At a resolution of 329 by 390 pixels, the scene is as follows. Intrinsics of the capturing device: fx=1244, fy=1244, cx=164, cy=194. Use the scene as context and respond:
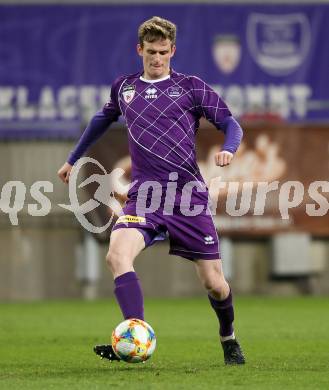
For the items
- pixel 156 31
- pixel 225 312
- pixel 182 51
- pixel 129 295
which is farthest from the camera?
pixel 182 51

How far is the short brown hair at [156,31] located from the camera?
7.48 m

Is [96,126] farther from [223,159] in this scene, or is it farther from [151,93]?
[223,159]

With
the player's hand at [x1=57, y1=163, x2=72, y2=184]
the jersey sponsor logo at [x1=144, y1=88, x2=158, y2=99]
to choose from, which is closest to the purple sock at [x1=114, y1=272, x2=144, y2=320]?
the player's hand at [x1=57, y1=163, x2=72, y2=184]

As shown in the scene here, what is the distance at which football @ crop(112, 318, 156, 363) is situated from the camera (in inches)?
276

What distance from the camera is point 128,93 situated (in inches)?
308

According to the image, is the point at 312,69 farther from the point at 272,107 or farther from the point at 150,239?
the point at 150,239

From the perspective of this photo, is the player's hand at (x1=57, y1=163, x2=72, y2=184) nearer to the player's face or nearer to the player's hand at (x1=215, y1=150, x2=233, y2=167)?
the player's face

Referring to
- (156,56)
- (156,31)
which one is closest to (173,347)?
(156,56)

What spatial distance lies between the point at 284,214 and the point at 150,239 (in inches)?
395

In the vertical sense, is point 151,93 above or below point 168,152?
above

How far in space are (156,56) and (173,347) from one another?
3109 millimetres

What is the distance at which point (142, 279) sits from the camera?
17.8 meters

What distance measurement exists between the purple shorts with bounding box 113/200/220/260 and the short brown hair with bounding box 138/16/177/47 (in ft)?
3.31

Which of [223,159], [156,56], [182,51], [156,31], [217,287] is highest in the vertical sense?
[182,51]
